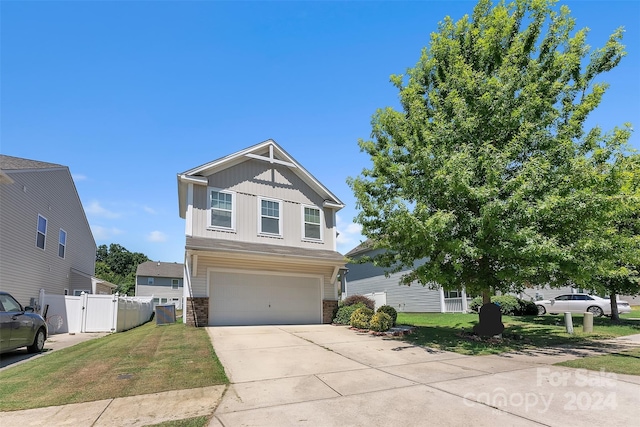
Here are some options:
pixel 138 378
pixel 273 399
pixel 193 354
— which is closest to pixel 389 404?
pixel 273 399

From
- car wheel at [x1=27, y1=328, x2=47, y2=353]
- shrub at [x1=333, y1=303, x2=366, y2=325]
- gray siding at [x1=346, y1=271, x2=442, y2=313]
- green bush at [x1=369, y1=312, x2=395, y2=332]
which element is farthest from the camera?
gray siding at [x1=346, y1=271, x2=442, y2=313]

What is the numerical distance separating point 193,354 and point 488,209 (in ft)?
25.3

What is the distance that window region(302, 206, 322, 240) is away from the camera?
1822 centimetres

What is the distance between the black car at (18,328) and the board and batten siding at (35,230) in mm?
5603

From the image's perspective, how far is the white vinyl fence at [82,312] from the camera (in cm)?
1558

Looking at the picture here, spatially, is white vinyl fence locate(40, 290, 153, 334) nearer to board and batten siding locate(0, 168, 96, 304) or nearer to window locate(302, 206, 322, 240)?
board and batten siding locate(0, 168, 96, 304)

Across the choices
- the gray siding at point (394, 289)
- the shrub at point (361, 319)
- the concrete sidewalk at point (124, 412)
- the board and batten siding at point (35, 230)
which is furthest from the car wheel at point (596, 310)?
the board and batten siding at point (35, 230)

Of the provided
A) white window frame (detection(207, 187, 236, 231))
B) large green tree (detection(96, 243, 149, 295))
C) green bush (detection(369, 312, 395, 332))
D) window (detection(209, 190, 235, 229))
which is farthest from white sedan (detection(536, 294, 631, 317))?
large green tree (detection(96, 243, 149, 295))

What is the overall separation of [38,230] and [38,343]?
9.45m

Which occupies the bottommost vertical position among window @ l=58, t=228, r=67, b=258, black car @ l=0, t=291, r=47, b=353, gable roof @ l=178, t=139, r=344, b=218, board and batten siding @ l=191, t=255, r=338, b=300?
black car @ l=0, t=291, r=47, b=353

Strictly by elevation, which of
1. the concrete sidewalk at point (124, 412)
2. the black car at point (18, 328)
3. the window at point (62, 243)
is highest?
the window at point (62, 243)

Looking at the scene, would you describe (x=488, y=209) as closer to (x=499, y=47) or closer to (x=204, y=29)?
(x=499, y=47)

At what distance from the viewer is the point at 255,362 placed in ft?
26.5

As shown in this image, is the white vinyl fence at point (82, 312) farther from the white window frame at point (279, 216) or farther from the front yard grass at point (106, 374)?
the white window frame at point (279, 216)
